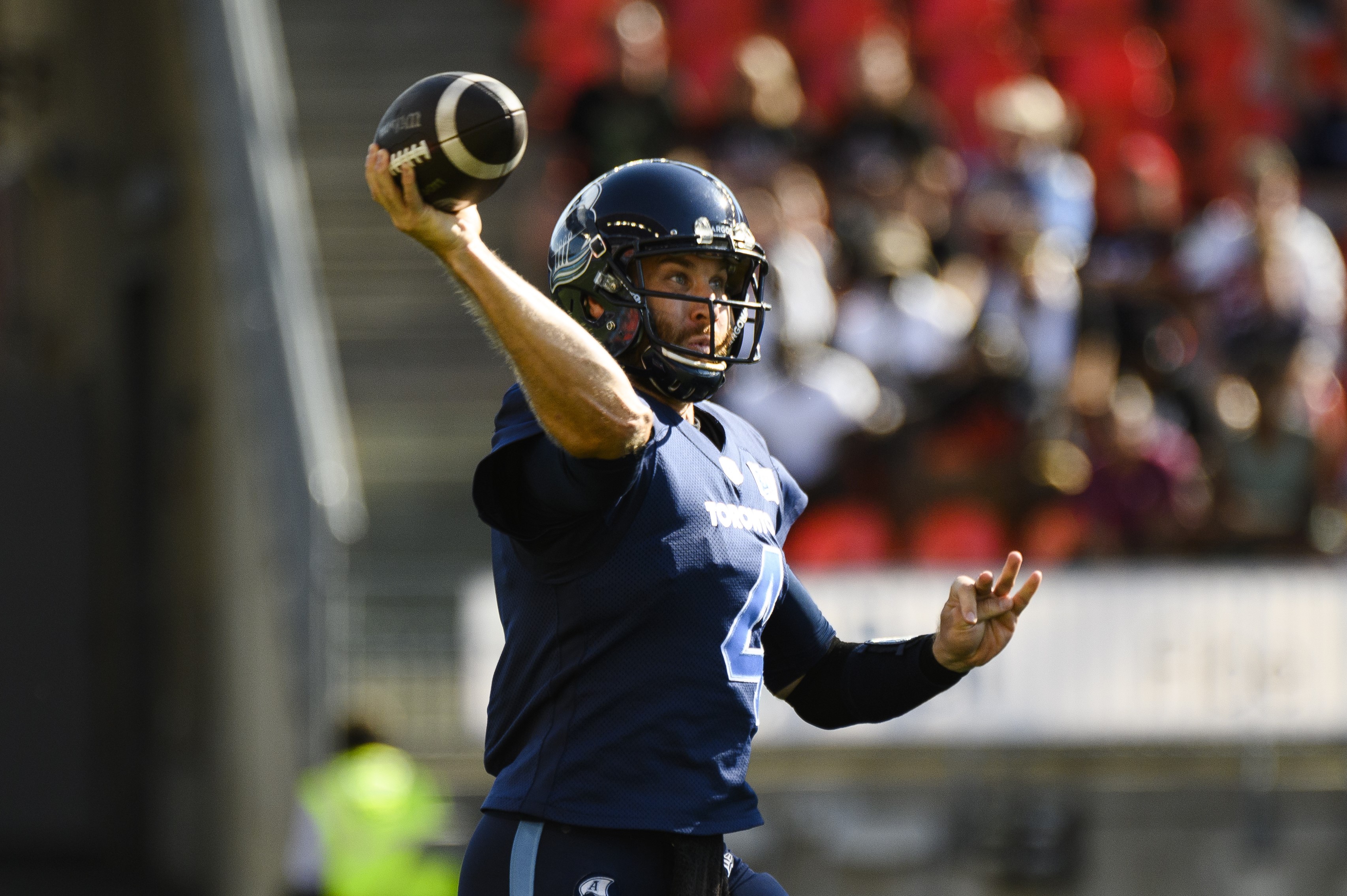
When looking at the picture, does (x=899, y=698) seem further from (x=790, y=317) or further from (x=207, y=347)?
(x=207, y=347)

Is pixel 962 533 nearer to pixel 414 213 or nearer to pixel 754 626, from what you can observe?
pixel 754 626

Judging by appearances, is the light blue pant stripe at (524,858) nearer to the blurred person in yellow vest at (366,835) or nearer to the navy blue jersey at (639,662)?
the navy blue jersey at (639,662)

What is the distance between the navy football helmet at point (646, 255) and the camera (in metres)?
3.47

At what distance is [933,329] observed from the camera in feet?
30.7

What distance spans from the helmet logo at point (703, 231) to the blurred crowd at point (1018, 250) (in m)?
5.40

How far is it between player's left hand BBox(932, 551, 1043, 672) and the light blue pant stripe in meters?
0.90

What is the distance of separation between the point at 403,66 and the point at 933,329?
4.52 m

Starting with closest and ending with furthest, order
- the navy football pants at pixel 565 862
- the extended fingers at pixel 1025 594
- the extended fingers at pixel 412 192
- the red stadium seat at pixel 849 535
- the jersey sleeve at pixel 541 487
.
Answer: the extended fingers at pixel 412 192, the jersey sleeve at pixel 541 487, the navy football pants at pixel 565 862, the extended fingers at pixel 1025 594, the red stadium seat at pixel 849 535

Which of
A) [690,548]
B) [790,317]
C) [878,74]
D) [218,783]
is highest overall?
[878,74]

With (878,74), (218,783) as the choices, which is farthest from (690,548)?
(218,783)

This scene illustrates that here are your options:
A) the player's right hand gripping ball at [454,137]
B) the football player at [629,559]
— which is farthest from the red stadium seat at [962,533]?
the player's right hand gripping ball at [454,137]

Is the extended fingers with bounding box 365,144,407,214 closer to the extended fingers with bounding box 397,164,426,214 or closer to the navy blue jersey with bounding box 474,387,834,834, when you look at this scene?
the extended fingers with bounding box 397,164,426,214

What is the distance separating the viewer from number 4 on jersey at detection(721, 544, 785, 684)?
11.0ft

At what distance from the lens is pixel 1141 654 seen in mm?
8445
